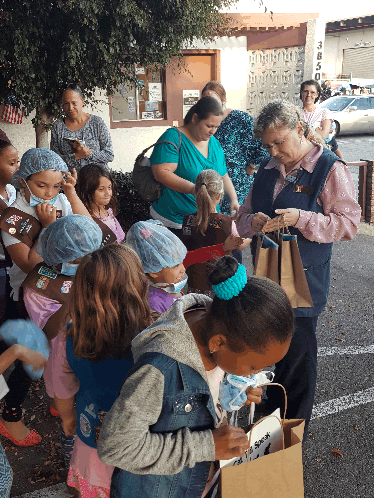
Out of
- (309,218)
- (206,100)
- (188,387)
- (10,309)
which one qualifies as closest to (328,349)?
(309,218)

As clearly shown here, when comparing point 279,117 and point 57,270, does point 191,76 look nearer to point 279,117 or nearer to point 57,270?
point 279,117

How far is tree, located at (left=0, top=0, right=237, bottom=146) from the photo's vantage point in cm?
523

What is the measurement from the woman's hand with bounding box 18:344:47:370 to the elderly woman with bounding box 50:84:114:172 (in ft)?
9.92

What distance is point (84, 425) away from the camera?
1805mm

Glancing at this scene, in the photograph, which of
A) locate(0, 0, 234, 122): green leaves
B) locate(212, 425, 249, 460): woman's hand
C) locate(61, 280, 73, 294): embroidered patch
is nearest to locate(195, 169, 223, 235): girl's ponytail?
locate(61, 280, 73, 294): embroidered patch

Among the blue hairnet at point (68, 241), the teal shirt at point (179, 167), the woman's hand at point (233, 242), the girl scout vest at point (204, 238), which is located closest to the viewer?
the blue hairnet at point (68, 241)

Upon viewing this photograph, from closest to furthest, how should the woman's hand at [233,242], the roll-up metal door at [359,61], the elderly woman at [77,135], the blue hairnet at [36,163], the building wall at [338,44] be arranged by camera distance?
the blue hairnet at [36,163], the woman's hand at [233,242], the elderly woman at [77,135], the building wall at [338,44], the roll-up metal door at [359,61]

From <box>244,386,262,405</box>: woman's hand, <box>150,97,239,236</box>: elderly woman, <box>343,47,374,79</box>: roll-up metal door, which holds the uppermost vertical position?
<box>343,47,374,79</box>: roll-up metal door

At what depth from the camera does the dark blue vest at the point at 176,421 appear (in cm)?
137

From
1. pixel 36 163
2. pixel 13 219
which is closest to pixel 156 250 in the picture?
pixel 13 219

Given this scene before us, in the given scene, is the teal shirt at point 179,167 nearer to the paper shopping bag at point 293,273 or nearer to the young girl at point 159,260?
the paper shopping bag at point 293,273

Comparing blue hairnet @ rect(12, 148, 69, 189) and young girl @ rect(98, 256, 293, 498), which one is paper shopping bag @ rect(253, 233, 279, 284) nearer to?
young girl @ rect(98, 256, 293, 498)

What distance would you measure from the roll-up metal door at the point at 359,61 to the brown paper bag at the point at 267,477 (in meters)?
33.9

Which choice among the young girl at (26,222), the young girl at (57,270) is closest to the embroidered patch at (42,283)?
the young girl at (57,270)
